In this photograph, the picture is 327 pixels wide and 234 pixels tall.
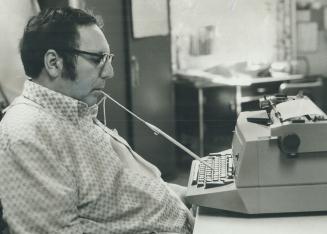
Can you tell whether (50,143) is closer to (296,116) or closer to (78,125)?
(78,125)

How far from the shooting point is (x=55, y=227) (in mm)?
1246

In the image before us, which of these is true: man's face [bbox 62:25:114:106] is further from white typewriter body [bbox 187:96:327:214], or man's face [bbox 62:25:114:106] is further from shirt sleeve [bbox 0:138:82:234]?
white typewriter body [bbox 187:96:327:214]

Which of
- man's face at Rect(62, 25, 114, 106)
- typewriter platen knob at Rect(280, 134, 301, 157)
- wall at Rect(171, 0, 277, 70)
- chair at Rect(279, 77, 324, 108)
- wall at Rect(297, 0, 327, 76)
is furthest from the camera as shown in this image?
wall at Rect(297, 0, 327, 76)

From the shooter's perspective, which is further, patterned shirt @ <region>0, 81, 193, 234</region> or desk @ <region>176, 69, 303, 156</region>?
desk @ <region>176, 69, 303, 156</region>

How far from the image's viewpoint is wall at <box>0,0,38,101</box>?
2.28 metres

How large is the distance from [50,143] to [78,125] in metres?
0.14

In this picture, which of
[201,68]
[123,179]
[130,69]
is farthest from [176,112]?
[123,179]

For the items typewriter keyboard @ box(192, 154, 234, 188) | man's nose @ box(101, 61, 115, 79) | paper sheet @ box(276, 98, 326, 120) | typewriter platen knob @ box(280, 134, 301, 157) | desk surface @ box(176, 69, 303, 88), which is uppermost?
man's nose @ box(101, 61, 115, 79)

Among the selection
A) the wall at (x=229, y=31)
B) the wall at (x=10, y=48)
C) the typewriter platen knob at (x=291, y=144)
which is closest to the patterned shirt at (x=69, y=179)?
the typewriter platen knob at (x=291, y=144)

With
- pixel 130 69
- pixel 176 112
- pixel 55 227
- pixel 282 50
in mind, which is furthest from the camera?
pixel 282 50

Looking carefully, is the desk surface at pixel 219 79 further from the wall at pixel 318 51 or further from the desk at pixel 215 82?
the wall at pixel 318 51

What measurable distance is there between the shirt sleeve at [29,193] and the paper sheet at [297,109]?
66 cm

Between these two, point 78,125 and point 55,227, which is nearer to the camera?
point 55,227

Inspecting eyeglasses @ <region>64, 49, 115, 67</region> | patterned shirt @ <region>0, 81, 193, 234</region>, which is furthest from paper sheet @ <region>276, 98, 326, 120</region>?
eyeglasses @ <region>64, 49, 115, 67</region>
